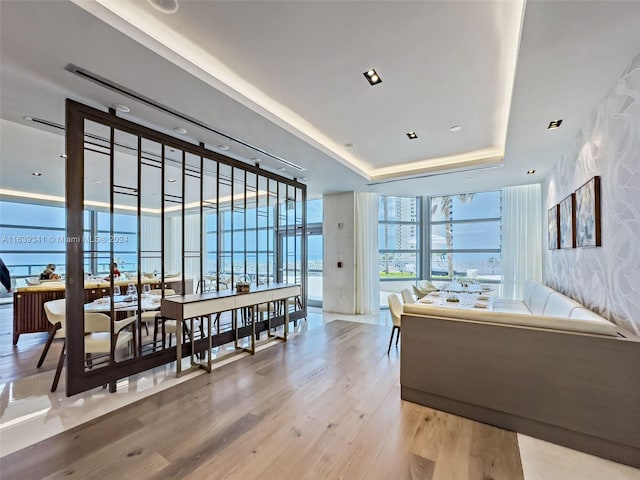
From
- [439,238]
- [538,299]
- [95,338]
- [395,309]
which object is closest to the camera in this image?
[95,338]

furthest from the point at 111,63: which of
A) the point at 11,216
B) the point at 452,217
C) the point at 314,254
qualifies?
the point at 11,216

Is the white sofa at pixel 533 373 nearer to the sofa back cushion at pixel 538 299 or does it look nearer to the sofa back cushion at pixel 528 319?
the sofa back cushion at pixel 528 319

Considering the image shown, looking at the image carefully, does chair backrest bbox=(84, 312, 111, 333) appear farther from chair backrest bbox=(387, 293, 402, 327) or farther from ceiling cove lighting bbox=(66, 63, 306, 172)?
chair backrest bbox=(387, 293, 402, 327)

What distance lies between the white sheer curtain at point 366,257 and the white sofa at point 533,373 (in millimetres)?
3980

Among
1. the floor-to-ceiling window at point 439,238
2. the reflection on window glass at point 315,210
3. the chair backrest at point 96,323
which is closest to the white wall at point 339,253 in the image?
the reflection on window glass at point 315,210

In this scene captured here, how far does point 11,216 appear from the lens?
305 inches

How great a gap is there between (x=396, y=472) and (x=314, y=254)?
20.7 feet

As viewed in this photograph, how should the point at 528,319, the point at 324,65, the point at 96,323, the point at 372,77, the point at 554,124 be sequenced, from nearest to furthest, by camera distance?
1. the point at 528,319
2. the point at 324,65
3. the point at 372,77
4. the point at 96,323
5. the point at 554,124

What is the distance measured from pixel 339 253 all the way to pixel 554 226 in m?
4.04

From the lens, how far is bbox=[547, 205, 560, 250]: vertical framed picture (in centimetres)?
429

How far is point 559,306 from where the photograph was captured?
3.24 meters

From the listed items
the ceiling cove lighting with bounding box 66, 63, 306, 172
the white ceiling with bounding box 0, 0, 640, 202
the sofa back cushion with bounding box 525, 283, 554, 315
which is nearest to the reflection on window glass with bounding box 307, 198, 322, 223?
the white ceiling with bounding box 0, 0, 640, 202

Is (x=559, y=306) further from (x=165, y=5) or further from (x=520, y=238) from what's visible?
(x=165, y=5)

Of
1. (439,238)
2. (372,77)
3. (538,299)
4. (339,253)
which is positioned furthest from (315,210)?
(372,77)
